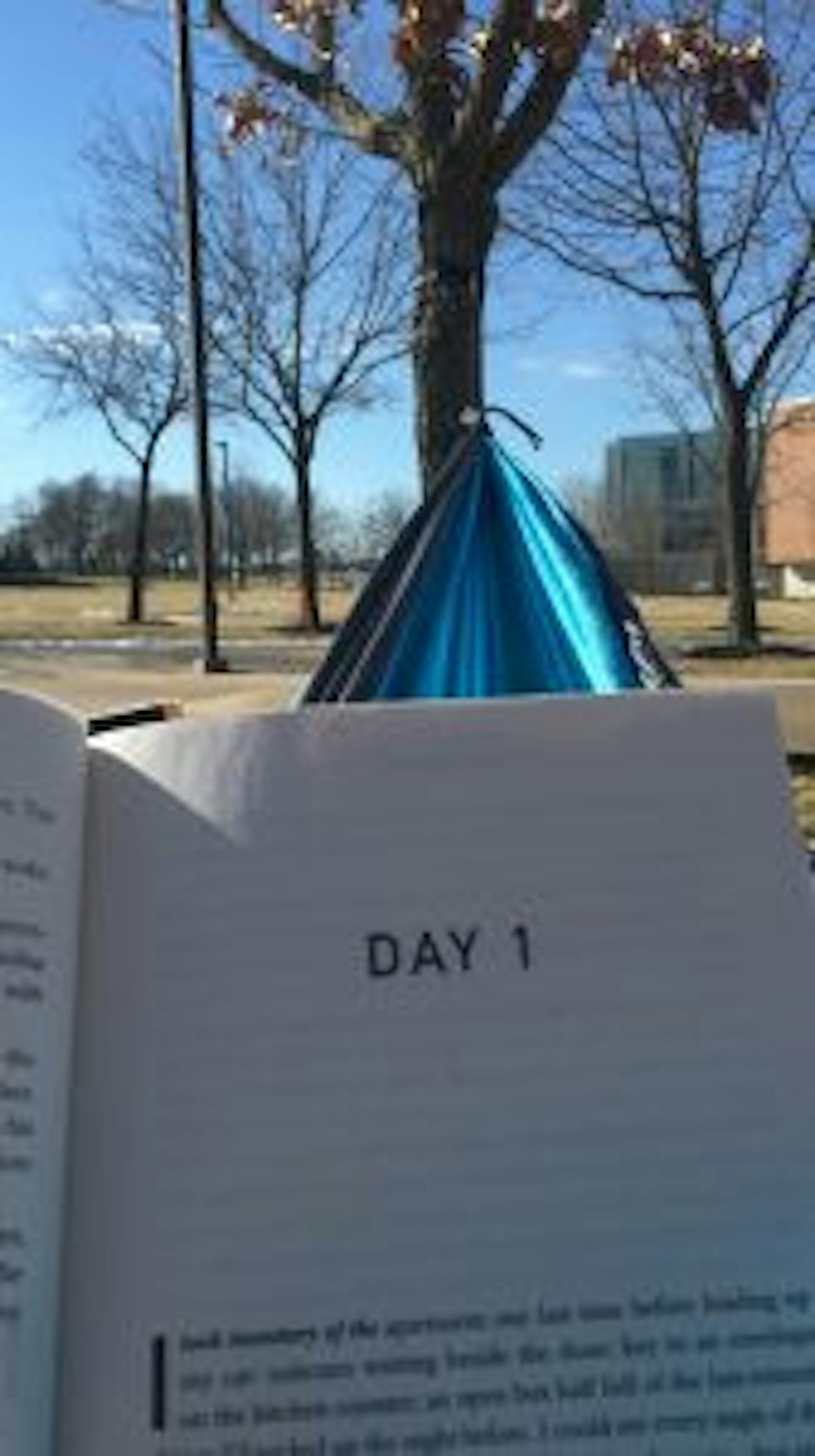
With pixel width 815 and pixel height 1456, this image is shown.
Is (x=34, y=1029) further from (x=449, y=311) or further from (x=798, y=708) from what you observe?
(x=798, y=708)

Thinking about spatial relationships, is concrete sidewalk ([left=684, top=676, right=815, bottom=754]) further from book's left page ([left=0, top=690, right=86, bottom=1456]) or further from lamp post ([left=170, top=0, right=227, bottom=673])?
book's left page ([left=0, top=690, right=86, bottom=1456])

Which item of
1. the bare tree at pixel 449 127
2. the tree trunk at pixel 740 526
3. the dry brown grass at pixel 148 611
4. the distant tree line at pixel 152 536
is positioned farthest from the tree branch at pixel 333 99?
the distant tree line at pixel 152 536

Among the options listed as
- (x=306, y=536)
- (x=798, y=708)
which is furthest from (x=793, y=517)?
(x=798, y=708)

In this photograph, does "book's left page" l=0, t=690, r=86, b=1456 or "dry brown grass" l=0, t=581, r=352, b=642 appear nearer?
"book's left page" l=0, t=690, r=86, b=1456

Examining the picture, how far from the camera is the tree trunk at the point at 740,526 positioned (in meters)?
28.1

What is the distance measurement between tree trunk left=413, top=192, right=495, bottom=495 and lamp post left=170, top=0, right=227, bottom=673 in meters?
9.26

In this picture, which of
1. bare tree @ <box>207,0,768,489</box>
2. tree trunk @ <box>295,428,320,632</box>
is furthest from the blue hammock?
tree trunk @ <box>295,428,320,632</box>

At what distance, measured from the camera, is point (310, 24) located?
8.65m

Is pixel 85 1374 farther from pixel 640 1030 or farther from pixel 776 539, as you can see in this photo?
pixel 776 539

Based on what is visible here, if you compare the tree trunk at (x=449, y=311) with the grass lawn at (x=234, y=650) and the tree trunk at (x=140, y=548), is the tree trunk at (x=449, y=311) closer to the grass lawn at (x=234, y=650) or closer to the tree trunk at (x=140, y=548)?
the grass lawn at (x=234, y=650)

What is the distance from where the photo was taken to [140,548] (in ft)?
146

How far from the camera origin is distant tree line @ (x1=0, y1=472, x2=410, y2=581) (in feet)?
260

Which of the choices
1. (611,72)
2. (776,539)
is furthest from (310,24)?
(776,539)

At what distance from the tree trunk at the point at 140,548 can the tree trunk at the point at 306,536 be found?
351 centimetres
